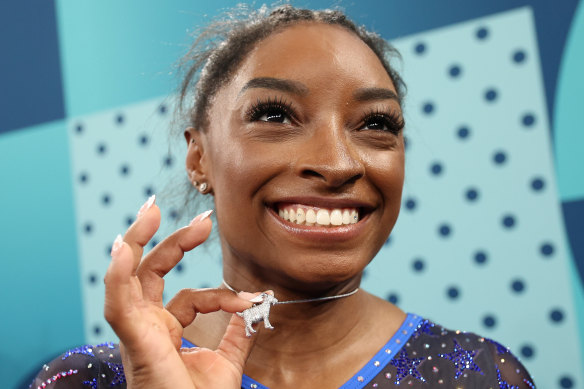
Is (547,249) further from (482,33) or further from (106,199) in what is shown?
(106,199)

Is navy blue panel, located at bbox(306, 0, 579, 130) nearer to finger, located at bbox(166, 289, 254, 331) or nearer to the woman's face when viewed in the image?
the woman's face

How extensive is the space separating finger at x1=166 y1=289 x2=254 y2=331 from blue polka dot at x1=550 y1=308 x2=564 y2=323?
81 cm

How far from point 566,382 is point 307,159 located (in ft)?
2.82

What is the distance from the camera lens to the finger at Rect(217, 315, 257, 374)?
71cm

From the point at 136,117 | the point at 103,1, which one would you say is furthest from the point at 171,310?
the point at 103,1

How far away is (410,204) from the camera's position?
52.8 inches

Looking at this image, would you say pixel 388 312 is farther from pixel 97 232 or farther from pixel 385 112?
pixel 97 232

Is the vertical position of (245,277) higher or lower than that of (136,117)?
lower

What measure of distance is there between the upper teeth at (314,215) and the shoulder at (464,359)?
0.83ft

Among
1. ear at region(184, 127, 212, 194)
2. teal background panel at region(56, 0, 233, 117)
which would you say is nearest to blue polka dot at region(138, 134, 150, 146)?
teal background panel at region(56, 0, 233, 117)

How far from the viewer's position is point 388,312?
3.03 ft

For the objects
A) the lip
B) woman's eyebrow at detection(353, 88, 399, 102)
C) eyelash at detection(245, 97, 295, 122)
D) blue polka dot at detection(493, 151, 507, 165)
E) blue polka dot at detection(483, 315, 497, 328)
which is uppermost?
woman's eyebrow at detection(353, 88, 399, 102)

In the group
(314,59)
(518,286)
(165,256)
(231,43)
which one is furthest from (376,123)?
(518,286)

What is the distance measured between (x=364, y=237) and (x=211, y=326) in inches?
10.5
